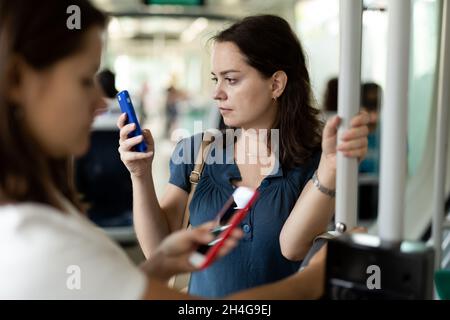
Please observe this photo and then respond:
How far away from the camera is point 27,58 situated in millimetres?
616

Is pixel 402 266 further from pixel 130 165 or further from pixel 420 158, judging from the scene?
pixel 420 158

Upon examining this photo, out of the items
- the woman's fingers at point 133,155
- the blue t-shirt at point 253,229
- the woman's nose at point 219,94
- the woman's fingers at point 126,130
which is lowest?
the blue t-shirt at point 253,229

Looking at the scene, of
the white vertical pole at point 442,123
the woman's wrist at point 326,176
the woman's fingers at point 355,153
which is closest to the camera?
the woman's fingers at point 355,153

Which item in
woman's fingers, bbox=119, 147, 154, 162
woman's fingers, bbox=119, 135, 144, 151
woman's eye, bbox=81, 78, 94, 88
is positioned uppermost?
woman's eye, bbox=81, 78, 94, 88

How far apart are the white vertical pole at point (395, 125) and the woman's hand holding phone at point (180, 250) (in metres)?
0.20

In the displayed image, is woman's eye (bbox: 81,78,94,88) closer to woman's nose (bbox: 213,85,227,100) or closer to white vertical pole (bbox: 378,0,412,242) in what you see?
white vertical pole (bbox: 378,0,412,242)

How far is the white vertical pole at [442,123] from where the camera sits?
1704 millimetres

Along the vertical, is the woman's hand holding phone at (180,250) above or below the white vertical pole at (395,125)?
below

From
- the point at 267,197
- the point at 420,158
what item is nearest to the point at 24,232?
the point at 267,197

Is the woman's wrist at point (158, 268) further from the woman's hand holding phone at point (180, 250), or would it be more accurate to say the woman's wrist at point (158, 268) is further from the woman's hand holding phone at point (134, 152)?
the woman's hand holding phone at point (134, 152)

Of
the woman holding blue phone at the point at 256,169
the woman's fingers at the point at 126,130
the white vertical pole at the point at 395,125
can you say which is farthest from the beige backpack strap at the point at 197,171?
A: the white vertical pole at the point at 395,125

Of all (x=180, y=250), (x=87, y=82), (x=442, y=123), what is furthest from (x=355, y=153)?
(x=442, y=123)

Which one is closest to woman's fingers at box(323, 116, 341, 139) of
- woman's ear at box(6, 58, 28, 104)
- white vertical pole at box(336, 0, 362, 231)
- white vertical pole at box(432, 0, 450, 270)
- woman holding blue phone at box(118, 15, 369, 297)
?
white vertical pole at box(336, 0, 362, 231)

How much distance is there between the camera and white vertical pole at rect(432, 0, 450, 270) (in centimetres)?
170
